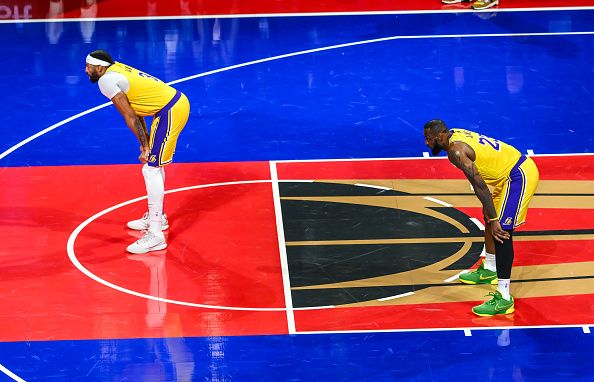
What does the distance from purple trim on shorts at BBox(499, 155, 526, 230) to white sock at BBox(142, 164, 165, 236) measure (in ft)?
11.3

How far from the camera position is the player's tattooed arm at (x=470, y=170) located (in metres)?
10.3

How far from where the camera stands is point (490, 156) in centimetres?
1051

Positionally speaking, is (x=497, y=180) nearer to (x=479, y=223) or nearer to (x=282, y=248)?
(x=479, y=223)

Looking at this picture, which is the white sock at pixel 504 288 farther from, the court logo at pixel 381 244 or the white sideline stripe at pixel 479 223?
the white sideline stripe at pixel 479 223

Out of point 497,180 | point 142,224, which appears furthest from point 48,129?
point 497,180

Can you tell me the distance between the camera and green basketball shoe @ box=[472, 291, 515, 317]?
1080 centimetres

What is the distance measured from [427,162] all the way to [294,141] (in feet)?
5.55

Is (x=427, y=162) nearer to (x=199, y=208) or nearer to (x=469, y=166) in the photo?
(x=199, y=208)

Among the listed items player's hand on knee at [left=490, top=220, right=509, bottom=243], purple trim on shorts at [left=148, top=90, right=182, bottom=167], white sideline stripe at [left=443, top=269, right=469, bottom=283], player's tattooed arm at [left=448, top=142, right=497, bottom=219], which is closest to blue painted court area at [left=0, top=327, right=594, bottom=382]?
player's hand on knee at [left=490, top=220, right=509, bottom=243]

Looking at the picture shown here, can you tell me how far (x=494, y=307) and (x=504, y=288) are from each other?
0.19 m

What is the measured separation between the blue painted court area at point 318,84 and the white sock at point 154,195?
2144 mm

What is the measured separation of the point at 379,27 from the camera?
18188 millimetres

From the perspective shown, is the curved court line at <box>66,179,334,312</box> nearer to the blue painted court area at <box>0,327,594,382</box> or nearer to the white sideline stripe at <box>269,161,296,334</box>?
the white sideline stripe at <box>269,161,296,334</box>

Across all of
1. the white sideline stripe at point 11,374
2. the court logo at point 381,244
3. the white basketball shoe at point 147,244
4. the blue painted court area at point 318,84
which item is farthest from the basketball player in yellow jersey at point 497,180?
the white sideline stripe at point 11,374
